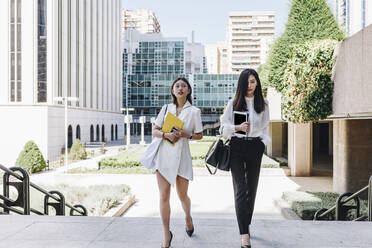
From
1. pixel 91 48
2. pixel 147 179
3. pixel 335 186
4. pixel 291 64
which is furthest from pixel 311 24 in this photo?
pixel 91 48

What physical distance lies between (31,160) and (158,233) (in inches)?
679

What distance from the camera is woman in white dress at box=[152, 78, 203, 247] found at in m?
3.54

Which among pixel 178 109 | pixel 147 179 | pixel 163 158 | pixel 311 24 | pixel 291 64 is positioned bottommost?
pixel 147 179

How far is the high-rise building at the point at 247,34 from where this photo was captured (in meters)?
116

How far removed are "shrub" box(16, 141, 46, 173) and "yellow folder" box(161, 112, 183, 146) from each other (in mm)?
17521

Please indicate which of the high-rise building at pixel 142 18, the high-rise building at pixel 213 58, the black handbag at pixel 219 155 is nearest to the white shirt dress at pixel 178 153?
the black handbag at pixel 219 155

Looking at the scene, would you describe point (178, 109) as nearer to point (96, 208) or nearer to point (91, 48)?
point (96, 208)

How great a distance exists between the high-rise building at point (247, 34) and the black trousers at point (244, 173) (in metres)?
116

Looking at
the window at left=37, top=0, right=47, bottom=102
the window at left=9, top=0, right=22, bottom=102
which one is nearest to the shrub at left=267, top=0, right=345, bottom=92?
the window at left=37, top=0, right=47, bottom=102

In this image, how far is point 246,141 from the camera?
3.60m

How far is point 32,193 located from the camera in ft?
35.8

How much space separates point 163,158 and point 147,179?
12564mm

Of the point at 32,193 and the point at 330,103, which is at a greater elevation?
the point at 330,103

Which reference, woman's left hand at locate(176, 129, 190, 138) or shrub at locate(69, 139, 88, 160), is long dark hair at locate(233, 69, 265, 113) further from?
shrub at locate(69, 139, 88, 160)
